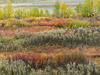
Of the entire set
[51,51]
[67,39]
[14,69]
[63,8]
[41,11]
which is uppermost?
[63,8]

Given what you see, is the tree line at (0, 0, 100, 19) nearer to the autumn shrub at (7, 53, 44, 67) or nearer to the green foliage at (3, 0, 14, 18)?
the green foliage at (3, 0, 14, 18)

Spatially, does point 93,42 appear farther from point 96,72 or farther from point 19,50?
point 19,50

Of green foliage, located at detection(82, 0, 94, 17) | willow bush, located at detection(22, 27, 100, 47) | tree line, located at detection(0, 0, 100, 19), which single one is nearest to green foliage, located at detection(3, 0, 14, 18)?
tree line, located at detection(0, 0, 100, 19)

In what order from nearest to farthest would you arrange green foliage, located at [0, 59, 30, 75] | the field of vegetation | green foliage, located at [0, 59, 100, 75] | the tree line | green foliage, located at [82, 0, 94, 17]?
green foliage, located at [0, 59, 100, 75] → green foliage, located at [0, 59, 30, 75] → the field of vegetation → the tree line → green foliage, located at [82, 0, 94, 17]

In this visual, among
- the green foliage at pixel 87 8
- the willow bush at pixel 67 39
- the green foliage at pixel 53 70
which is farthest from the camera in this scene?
the green foliage at pixel 87 8

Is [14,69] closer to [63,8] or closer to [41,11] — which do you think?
[41,11]

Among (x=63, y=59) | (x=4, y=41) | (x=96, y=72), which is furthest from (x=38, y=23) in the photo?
(x=96, y=72)

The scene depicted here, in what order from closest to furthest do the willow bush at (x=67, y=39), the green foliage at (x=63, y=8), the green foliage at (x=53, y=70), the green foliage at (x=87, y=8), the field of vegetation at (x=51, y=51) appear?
the green foliage at (x=53, y=70)
the field of vegetation at (x=51, y=51)
the willow bush at (x=67, y=39)
the green foliage at (x=87, y=8)
the green foliage at (x=63, y=8)

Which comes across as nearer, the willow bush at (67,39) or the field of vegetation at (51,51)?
the field of vegetation at (51,51)

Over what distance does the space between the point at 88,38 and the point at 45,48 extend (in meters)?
3.32

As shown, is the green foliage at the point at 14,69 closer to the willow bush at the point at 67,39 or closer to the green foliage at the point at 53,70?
the green foliage at the point at 53,70

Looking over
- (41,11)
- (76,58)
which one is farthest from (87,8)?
(76,58)

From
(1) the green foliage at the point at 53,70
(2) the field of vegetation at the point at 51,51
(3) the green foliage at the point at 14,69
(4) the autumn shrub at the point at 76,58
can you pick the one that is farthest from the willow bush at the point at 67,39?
(3) the green foliage at the point at 14,69

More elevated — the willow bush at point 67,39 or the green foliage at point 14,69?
the willow bush at point 67,39
